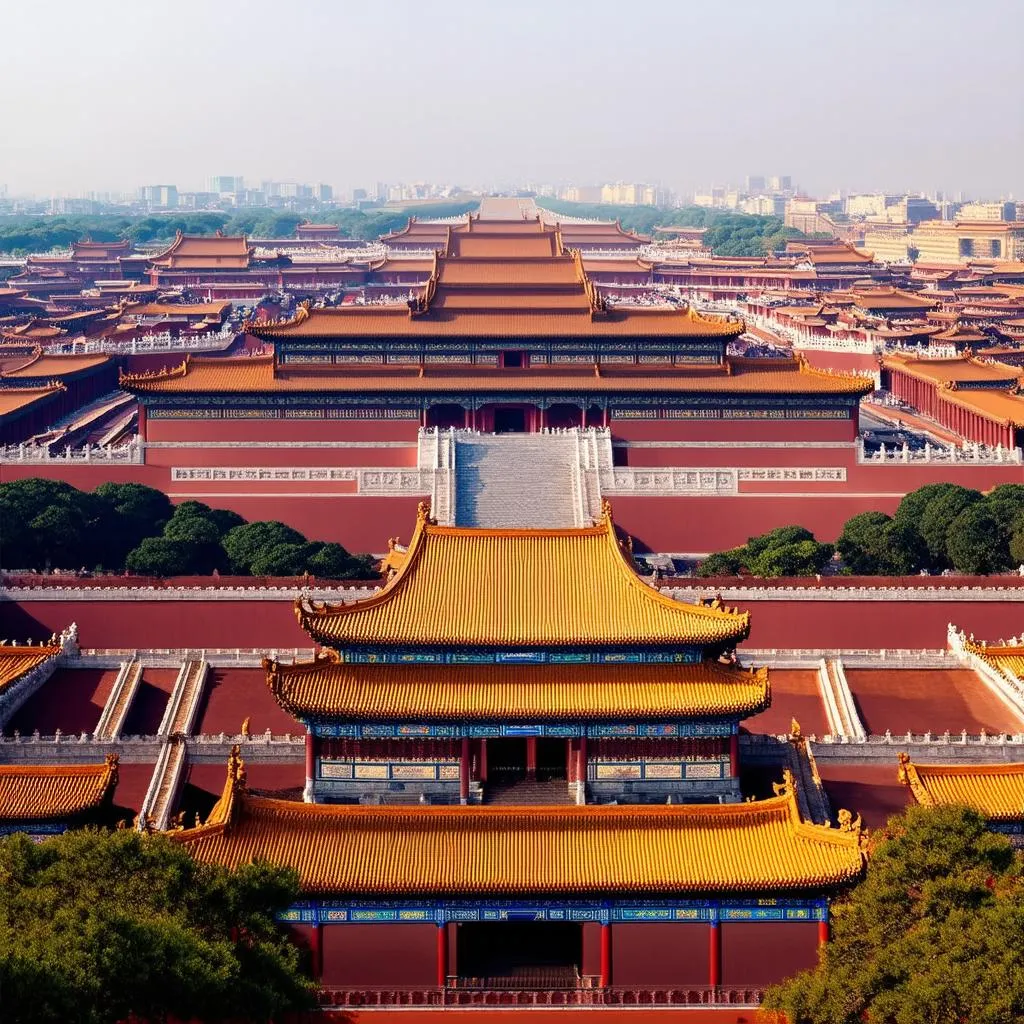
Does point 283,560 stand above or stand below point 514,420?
below

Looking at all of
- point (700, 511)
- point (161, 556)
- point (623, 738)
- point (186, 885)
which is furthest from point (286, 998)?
point (700, 511)

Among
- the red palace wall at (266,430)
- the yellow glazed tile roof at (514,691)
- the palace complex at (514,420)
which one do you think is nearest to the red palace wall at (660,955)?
the yellow glazed tile roof at (514,691)

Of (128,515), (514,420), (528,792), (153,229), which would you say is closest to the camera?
(528,792)

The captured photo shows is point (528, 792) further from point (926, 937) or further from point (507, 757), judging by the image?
point (926, 937)

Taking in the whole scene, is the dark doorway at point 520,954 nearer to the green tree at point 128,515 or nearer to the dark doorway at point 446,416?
the green tree at point 128,515

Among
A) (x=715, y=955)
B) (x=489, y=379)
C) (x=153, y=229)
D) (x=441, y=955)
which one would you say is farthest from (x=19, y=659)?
(x=153, y=229)

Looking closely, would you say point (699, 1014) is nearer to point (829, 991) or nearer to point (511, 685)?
point (829, 991)

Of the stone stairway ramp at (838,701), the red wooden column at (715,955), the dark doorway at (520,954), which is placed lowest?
the dark doorway at (520,954)
